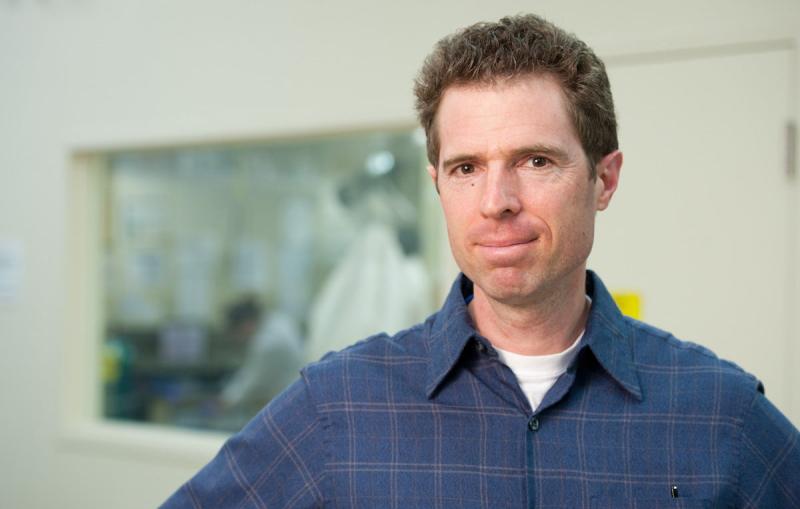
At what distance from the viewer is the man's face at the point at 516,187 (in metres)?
1.02

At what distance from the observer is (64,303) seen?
3059mm

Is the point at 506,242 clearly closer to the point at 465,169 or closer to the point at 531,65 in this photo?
the point at 465,169

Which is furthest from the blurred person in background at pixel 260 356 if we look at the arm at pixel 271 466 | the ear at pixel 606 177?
the ear at pixel 606 177

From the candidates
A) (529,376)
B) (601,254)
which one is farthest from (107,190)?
(529,376)

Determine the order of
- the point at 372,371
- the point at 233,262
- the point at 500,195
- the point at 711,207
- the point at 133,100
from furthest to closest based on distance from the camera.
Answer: the point at 233,262 < the point at 133,100 < the point at 711,207 < the point at 372,371 < the point at 500,195

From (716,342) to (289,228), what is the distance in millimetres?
1788

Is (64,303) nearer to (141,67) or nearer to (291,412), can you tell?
(141,67)

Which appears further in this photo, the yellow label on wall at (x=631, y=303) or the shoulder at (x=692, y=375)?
the yellow label on wall at (x=631, y=303)

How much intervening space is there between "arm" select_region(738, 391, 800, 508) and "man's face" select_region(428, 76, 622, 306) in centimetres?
32

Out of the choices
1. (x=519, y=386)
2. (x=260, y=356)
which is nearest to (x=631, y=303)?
(x=519, y=386)

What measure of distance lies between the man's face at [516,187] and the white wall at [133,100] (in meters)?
1.16

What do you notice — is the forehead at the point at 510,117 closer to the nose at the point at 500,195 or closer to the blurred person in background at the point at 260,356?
the nose at the point at 500,195

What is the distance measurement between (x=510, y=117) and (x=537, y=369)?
349 mm

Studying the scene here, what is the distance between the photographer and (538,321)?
1.10 meters
